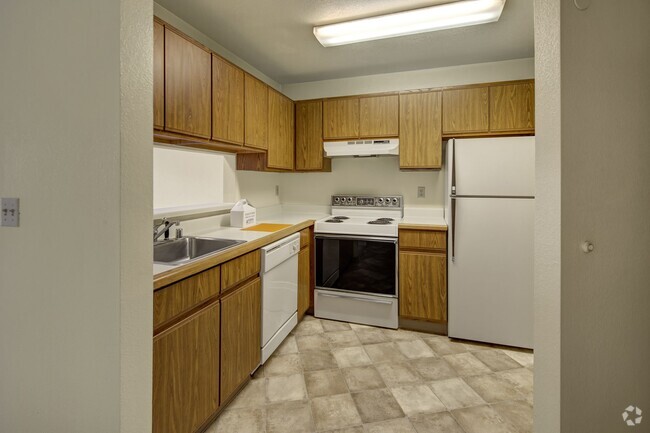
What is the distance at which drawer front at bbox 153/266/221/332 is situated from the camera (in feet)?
4.25

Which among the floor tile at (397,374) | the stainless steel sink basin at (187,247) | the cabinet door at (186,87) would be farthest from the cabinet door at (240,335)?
the cabinet door at (186,87)

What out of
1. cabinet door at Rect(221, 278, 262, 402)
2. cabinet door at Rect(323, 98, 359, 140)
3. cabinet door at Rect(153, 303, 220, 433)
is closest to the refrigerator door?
cabinet door at Rect(323, 98, 359, 140)

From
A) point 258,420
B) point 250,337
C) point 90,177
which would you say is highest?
point 90,177

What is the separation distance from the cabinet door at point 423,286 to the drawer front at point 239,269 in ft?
4.49

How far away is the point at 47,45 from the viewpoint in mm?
1088

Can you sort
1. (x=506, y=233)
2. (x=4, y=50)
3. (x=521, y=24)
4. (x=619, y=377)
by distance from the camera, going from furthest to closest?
(x=506, y=233) → (x=521, y=24) → (x=4, y=50) → (x=619, y=377)

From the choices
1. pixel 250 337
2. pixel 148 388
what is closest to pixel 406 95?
pixel 250 337

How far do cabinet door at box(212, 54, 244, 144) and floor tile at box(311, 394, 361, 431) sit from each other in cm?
175

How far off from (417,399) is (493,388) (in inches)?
20.6

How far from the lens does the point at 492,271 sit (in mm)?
2615

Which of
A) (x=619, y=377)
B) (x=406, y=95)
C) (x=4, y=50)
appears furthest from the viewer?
(x=406, y=95)

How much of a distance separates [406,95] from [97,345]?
9.53 feet

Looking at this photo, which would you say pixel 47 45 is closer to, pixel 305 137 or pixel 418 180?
pixel 305 137

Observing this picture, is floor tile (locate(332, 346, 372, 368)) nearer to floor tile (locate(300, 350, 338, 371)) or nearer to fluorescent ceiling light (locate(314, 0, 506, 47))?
floor tile (locate(300, 350, 338, 371))
